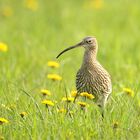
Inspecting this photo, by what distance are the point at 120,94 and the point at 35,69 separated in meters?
2.64

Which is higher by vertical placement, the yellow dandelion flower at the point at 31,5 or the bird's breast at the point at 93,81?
the yellow dandelion flower at the point at 31,5

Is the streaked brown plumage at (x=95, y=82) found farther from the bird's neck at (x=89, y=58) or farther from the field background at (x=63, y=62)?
the field background at (x=63, y=62)

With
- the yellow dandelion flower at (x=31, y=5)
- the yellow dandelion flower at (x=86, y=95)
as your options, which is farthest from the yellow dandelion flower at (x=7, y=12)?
the yellow dandelion flower at (x=86, y=95)

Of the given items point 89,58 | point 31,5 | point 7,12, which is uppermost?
point 31,5

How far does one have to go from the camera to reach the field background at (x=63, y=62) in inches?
212

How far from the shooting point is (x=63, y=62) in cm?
799

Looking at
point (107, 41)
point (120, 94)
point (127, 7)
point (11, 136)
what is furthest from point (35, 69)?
point (127, 7)

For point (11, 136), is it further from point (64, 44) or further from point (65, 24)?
point (65, 24)

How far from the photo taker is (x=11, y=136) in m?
5.34

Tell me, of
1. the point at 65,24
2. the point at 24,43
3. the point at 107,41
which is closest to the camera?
the point at 24,43

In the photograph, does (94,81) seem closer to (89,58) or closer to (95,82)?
(95,82)

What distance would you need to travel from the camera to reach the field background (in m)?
5.38

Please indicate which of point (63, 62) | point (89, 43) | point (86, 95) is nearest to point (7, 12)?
point (63, 62)

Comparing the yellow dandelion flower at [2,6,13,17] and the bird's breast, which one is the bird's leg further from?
the yellow dandelion flower at [2,6,13,17]
